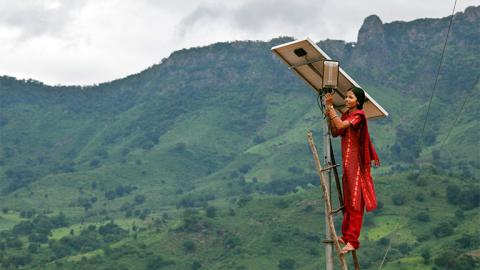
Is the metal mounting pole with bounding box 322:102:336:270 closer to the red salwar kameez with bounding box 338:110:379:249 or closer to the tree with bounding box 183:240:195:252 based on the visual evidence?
the red salwar kameez with bounding box 338:110:379:249

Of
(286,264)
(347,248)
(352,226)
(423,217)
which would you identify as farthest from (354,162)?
(423,217)

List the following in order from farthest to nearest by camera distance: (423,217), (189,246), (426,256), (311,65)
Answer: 1. (189,246)
2. (423,217)
3. (426,256)
4. (311,65)

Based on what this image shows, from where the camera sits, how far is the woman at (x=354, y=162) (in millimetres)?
6887

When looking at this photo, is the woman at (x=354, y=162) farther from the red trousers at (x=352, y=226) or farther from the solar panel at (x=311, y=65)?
the solar panel at (x=311, y=65)

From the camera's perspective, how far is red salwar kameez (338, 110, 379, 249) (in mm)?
6910

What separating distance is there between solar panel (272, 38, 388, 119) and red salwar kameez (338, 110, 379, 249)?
381 mm

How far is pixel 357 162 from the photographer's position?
277 inches

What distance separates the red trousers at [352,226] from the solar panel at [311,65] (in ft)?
3.26

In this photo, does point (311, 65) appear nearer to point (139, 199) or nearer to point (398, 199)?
point (398, 199)

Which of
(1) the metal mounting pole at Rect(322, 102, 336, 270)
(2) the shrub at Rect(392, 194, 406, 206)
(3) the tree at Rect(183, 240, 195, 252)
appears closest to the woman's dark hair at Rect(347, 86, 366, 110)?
(1) the metal mounting pole at Rect(322, 102, 336, 270)

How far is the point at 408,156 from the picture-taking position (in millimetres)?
189375

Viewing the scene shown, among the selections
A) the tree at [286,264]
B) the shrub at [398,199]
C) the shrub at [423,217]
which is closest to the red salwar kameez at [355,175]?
the tree at [286,264]

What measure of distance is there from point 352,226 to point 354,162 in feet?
1.69

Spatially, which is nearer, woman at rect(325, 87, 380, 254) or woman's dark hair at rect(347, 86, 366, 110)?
woman at rect(325, 87, 380, 254)
